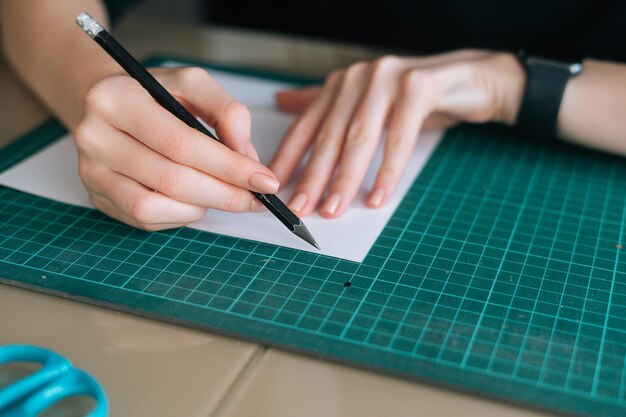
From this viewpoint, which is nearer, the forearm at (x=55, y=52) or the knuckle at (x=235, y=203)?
the knuckle at (x=235, y=203)

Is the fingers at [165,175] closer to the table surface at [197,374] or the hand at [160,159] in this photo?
the hand at [160,159]

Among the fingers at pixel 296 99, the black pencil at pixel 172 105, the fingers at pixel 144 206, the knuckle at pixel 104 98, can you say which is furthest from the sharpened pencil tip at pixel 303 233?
the fingers at pixel 296 99

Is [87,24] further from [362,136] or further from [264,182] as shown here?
[362,136]

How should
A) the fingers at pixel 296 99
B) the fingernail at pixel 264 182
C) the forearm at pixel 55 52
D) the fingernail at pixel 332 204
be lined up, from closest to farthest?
1. the fingernail at pixel 264 182
2. the fingernail at pixel 332 204
3. the forearm at pixel 55 52
4. the fingers at pixel 296 99

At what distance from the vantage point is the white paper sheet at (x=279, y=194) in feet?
2.56

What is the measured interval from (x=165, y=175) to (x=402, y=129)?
1.07ft

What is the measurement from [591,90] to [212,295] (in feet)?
2.05

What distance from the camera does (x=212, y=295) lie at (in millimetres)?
684

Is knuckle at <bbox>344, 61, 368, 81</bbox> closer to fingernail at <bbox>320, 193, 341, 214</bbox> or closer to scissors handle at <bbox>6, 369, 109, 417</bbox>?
fingernail at <bbox>320, 193, 341, 214</bbox>

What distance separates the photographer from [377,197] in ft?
2.79

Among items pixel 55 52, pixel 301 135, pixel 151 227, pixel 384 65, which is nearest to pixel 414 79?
pixel 384 65

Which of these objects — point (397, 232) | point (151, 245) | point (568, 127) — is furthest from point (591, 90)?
point (151, 245)

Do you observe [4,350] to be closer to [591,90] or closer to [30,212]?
[30,212]

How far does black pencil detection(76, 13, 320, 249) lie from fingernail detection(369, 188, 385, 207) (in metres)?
0.12
